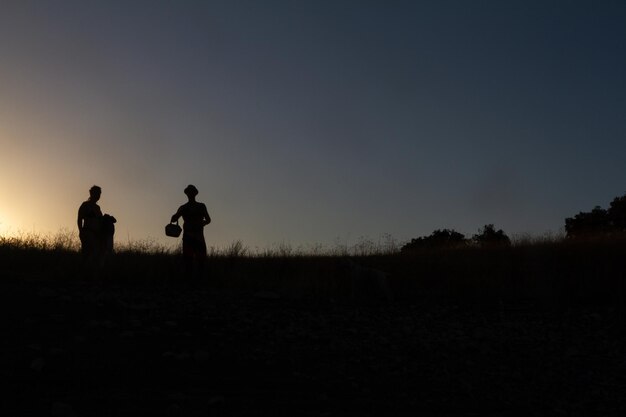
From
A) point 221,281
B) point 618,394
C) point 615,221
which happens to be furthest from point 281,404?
point 615,221

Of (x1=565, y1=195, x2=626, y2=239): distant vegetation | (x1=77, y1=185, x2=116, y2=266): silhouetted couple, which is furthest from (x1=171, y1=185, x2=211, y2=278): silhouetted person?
(x1=565, y1=195, x2=626, y2=239): distant vegetation

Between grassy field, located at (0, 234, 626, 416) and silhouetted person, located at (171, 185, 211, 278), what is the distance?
0.37 meters

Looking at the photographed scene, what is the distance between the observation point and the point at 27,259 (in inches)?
522

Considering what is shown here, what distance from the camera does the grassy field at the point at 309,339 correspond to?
6277mm

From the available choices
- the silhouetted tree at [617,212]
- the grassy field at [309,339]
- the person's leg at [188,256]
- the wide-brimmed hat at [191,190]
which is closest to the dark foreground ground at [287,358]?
the grassy field at [309,339]

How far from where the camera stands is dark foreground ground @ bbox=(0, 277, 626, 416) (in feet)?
20.1

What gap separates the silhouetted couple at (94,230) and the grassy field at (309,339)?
0.94 feet

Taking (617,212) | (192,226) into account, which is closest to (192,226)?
(192,226)

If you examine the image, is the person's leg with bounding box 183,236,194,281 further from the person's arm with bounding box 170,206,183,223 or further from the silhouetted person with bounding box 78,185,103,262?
the silhouetted person with bounding box 78,185,103,262

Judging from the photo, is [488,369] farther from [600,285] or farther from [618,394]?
[600,285]

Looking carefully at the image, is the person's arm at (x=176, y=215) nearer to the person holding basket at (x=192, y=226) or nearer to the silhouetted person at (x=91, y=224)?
the person holding basket at (x=192, y=226)

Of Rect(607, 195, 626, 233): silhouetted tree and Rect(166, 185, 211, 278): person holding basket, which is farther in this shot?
Rect(607, 195, 626, 233): silhouetted tree

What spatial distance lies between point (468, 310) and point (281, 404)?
5667 mm

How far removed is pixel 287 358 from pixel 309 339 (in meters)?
0.84
